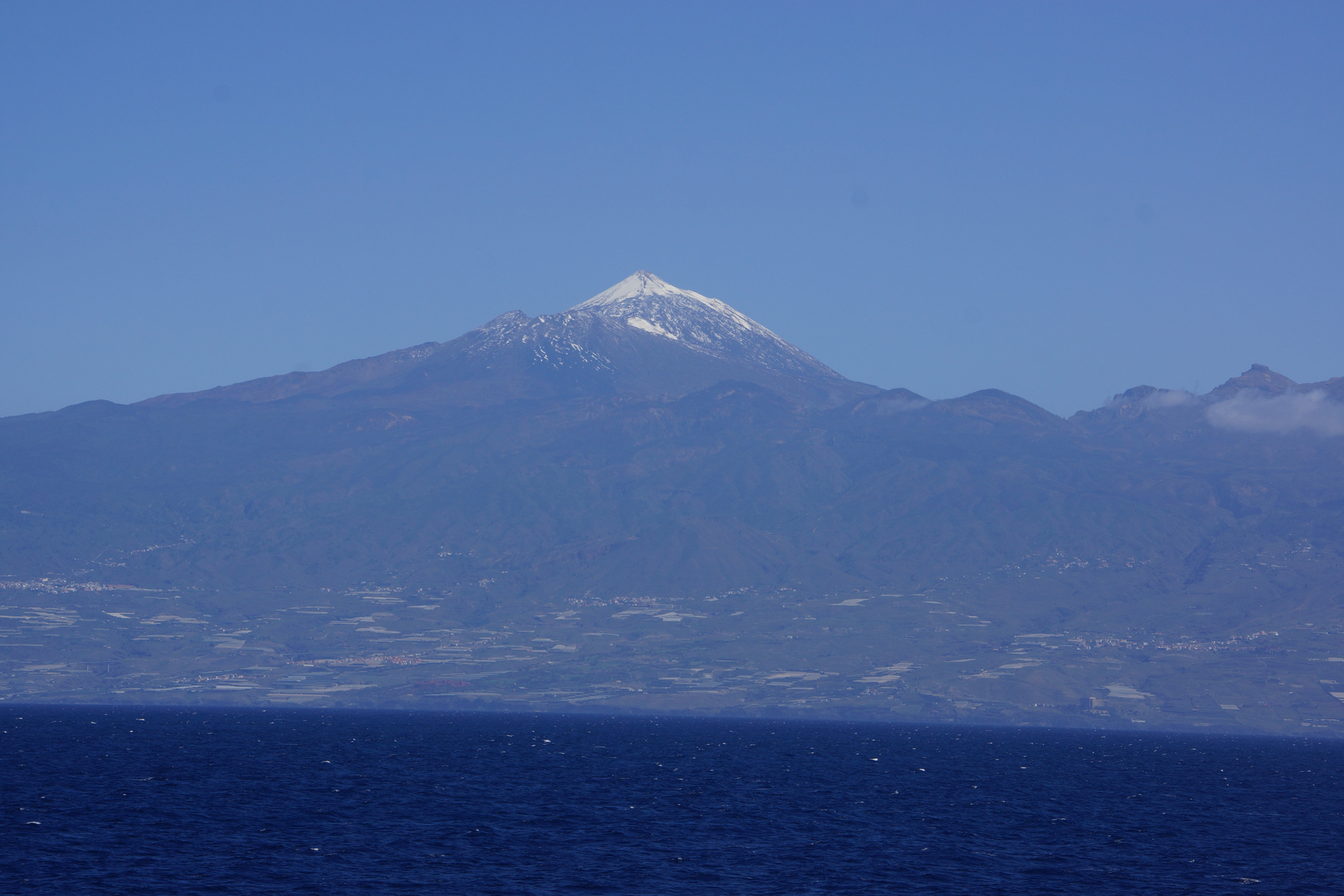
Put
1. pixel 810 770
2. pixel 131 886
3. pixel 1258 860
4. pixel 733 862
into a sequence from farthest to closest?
pixel 810 770
pixel 1258 860
pixel 733 862
pixel 131 886

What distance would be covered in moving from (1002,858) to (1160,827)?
27.2 metres

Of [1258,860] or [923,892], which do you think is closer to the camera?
[923,892]

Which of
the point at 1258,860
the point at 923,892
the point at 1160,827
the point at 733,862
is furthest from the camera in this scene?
the point at 1160,827

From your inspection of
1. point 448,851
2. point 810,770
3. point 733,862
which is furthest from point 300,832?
point 810,770

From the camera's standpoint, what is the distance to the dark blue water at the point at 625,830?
84.5 meters

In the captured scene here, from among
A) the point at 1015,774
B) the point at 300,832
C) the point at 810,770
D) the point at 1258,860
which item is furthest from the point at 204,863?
the point at 1015,774

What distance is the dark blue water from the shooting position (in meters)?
84.5

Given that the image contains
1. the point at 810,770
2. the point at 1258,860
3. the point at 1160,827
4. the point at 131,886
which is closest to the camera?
the point at 131,886

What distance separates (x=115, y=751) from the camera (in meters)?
180

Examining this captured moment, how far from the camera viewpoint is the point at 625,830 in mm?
107000

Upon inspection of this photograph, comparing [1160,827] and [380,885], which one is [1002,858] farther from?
[380,885]

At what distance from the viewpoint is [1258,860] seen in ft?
325

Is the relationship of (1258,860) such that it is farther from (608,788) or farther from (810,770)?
(810,770)

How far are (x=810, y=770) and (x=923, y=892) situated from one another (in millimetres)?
93715
